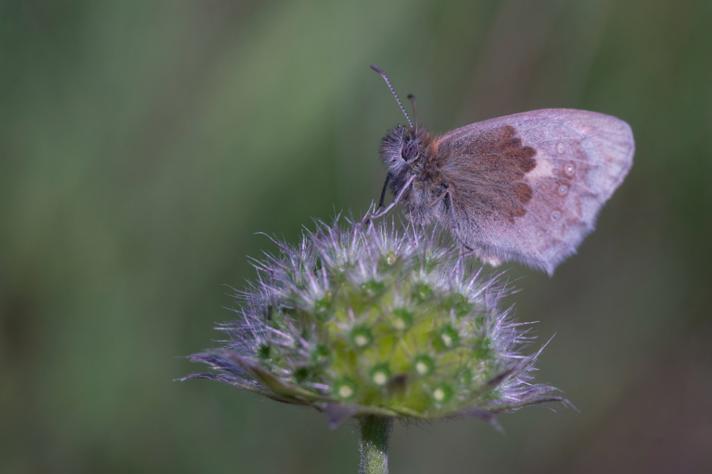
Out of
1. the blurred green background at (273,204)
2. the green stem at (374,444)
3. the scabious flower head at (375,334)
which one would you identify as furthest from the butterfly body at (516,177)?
the blurred green background at (273,204)

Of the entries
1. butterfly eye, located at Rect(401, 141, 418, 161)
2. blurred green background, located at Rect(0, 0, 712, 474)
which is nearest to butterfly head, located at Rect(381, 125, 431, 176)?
butterfly eye, located at Rect(401, 141, 418, 161)

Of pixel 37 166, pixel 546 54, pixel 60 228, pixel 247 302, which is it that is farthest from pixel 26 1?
pixel 546 54

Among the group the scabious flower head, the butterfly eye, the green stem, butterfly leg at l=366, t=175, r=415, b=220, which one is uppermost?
the butterfly eye

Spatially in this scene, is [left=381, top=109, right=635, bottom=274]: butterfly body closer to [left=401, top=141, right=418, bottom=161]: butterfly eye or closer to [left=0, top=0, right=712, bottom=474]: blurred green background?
[left=401, top=141, right=418, bottom=161]: butterfly eye

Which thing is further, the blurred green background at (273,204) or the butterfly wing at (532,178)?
the blurred green background at (273,204)

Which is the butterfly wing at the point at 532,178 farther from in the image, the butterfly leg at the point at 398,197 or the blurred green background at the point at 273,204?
the blurred green background at the point at 273,204

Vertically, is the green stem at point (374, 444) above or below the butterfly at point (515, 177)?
below

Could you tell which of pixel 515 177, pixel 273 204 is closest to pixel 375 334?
pixel 515 177

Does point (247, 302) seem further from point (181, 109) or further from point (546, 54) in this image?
point (546, 54)
